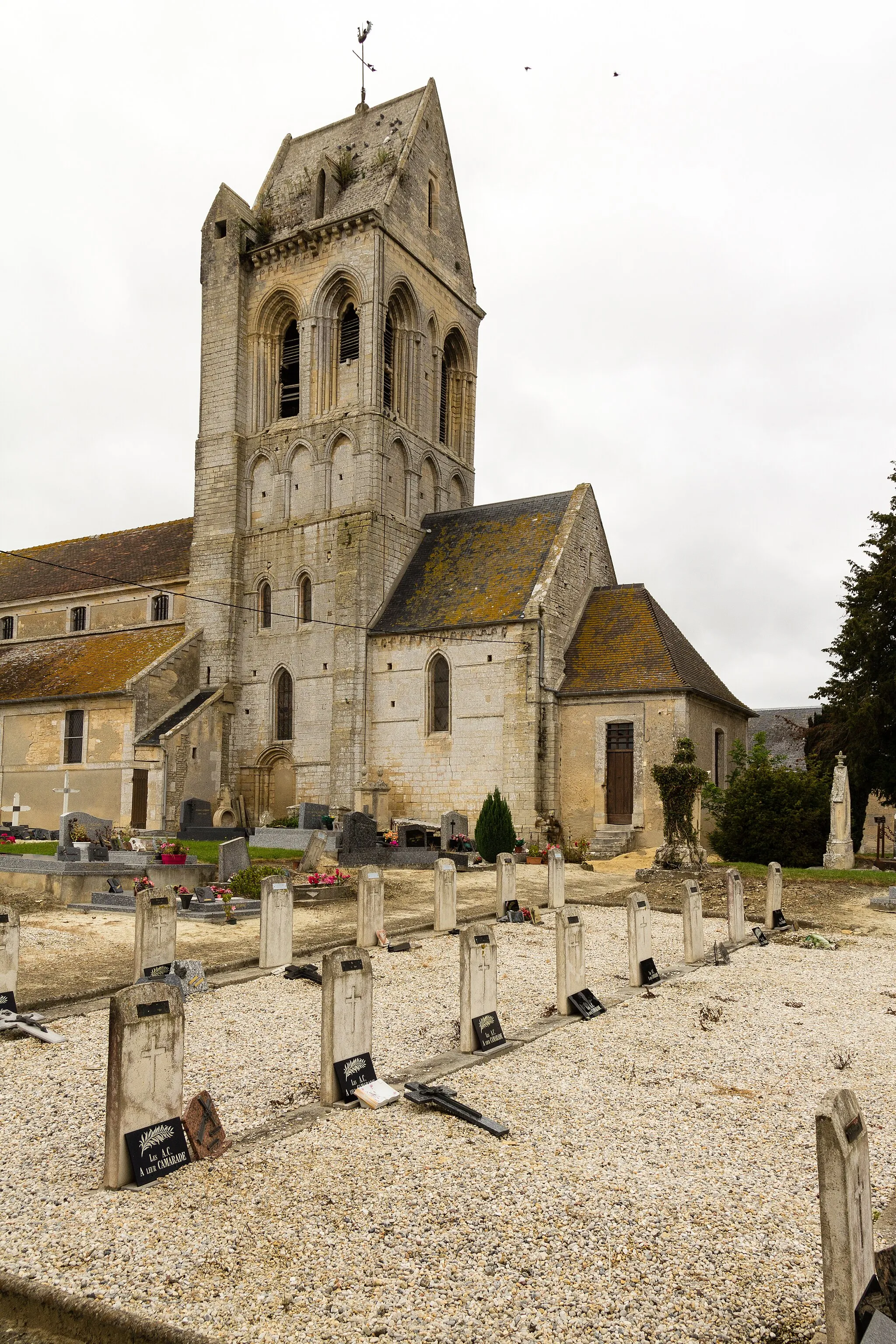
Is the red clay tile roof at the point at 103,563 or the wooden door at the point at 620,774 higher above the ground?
the red clay tile roof at the point at 103,563

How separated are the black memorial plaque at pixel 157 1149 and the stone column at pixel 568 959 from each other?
4.47 meters

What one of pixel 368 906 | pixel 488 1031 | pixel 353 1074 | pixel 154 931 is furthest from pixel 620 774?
pixel 353 1074

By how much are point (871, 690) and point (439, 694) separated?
505 inches

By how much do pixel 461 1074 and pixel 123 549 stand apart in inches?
1421

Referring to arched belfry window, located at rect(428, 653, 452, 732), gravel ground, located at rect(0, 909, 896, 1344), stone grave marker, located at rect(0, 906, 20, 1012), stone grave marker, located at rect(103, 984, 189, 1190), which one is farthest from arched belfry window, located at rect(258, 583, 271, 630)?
stone grave marker, located at rect(103, 984, 189, 1190)

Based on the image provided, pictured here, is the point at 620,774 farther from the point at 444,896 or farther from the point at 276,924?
the point at 276,924

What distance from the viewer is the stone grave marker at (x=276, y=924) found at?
11609mm

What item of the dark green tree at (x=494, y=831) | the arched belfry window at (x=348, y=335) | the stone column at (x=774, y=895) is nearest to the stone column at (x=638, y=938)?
the stone column at (x=774, y=895)

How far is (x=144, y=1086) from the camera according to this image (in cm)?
571

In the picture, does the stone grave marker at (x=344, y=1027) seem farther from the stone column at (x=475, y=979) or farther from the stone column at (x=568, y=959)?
the stone column at (x=568, y=959)

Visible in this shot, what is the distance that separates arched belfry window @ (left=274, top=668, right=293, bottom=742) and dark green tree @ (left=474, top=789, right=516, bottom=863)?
9025mm

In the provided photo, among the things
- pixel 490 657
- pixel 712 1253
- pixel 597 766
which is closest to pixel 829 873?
pixel 597 766

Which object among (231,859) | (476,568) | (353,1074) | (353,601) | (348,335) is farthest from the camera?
(348,335)

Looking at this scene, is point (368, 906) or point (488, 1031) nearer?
point (488, 1031)
